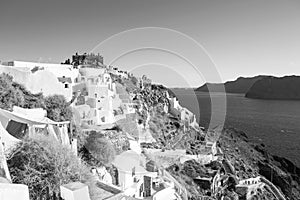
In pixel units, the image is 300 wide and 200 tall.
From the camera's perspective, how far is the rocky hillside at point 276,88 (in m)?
56.3

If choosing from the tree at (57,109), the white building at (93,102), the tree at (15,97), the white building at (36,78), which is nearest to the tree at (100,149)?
the tree at (57,109)

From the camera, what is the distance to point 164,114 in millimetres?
22094

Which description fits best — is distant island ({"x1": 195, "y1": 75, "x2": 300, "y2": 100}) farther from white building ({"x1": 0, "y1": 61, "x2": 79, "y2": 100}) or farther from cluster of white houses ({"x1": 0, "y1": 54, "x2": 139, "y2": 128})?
white building ({"x1": 0, "y1": 61, "x2": 79, "y2": 100})

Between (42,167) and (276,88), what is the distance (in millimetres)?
62727

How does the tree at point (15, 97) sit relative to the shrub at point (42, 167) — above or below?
above

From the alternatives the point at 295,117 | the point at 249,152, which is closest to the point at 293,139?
the point at 249,152

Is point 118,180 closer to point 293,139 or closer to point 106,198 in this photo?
point 106,198

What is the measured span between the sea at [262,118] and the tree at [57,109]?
13505 millimetres

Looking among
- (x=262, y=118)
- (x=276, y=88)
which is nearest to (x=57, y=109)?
(x=262, y=118)

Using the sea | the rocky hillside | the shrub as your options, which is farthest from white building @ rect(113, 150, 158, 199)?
the rocky hillside

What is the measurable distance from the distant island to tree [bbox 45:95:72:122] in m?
48.4

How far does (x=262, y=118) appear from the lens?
141 ft

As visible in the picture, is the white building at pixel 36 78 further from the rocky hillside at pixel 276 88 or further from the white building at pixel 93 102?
the rocky hillside at pixel 276 88

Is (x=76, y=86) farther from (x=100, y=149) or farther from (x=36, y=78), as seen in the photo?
(x=100, y=149)
